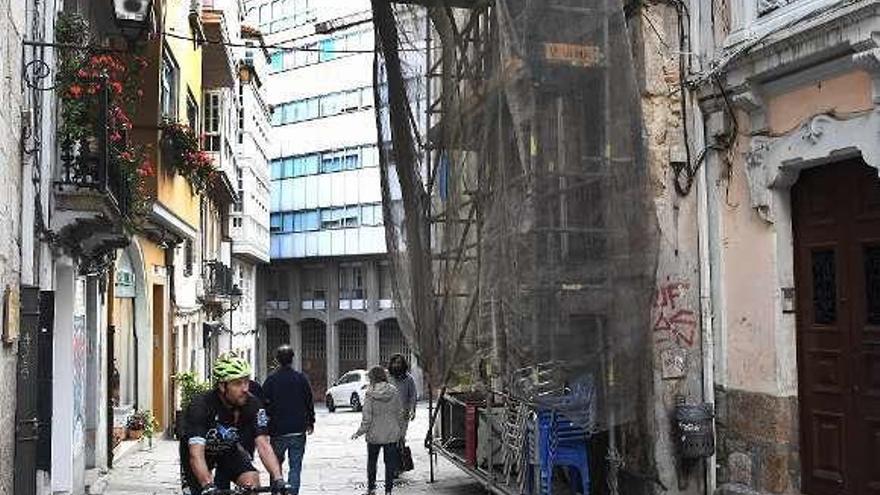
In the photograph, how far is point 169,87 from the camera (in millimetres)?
15719

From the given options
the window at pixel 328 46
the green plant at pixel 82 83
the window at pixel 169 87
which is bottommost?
the green plant at pixel 82 83

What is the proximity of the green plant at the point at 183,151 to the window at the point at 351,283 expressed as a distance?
29659 millimetres

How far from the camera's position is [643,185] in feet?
22.7

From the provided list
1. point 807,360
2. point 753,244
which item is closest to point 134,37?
point 753,244

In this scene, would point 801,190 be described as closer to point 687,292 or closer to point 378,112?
point 687,292

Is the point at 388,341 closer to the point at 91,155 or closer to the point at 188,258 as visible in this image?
the point at 188,258

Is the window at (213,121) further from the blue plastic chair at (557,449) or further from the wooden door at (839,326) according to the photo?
the wooden door at (839,326)

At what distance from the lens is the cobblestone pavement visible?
11.6 metres

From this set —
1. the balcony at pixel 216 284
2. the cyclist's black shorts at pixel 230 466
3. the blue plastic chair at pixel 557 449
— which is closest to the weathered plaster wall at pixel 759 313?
the blue plastic chair at pixel 557 449

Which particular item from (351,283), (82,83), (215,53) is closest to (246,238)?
(351,283)

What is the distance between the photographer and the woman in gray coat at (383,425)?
10.6 m

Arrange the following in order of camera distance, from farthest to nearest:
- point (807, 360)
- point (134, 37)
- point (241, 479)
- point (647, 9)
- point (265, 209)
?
point (265, 209)
point (134, 37)
point (647, 9)
point (807, 360)
point (241, 479)

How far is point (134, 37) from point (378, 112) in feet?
Result: 8.17

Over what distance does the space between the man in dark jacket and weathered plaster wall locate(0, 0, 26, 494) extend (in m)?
2.65
